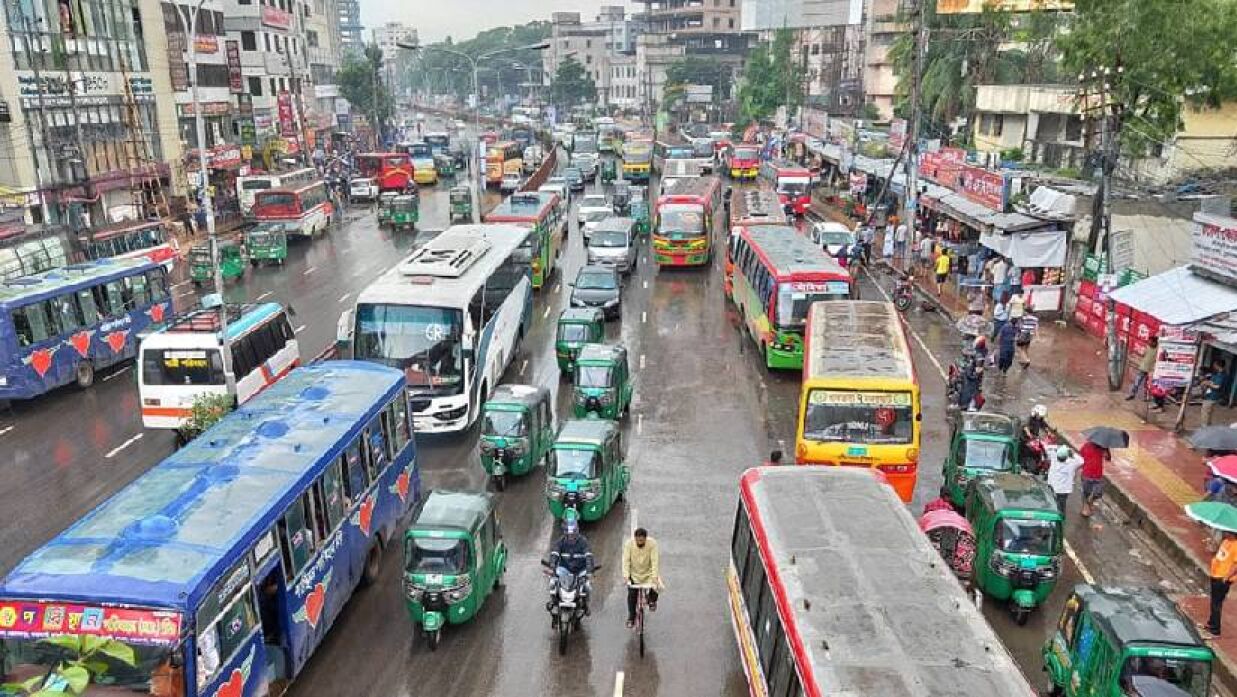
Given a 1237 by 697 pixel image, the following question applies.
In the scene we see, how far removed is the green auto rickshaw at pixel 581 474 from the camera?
14805 millimetres

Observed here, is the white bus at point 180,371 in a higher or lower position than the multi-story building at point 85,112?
lower

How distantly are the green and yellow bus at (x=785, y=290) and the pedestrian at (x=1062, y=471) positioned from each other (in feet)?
27.6

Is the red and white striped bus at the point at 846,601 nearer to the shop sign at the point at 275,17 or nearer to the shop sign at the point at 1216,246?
the shop sign at the point at 1216,246

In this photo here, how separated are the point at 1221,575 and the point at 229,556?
12.0 m

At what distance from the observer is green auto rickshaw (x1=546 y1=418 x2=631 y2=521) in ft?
48.6

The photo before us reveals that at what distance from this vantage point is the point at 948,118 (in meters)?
51.0

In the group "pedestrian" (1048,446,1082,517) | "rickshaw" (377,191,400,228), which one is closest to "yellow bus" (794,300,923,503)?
"pedestrian" (1048,446,1082,517)

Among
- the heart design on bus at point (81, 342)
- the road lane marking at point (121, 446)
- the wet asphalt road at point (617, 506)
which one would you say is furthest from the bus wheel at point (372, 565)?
the heart design on bus at point (81, 342)

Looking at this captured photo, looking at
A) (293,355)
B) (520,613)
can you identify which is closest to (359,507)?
(520,613)

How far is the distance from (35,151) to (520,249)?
2509cm

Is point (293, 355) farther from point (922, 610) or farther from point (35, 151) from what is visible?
point (35, 151)

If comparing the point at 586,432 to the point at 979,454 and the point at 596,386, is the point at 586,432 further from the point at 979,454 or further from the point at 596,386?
the point at 979,454

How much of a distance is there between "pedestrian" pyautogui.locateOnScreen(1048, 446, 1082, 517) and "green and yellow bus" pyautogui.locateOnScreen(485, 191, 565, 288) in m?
17.4

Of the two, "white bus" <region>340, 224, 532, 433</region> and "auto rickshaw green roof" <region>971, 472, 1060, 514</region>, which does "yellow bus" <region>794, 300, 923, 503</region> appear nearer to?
"auto rickshaw green roof" <region>971, 472, 1060, 514</region>
